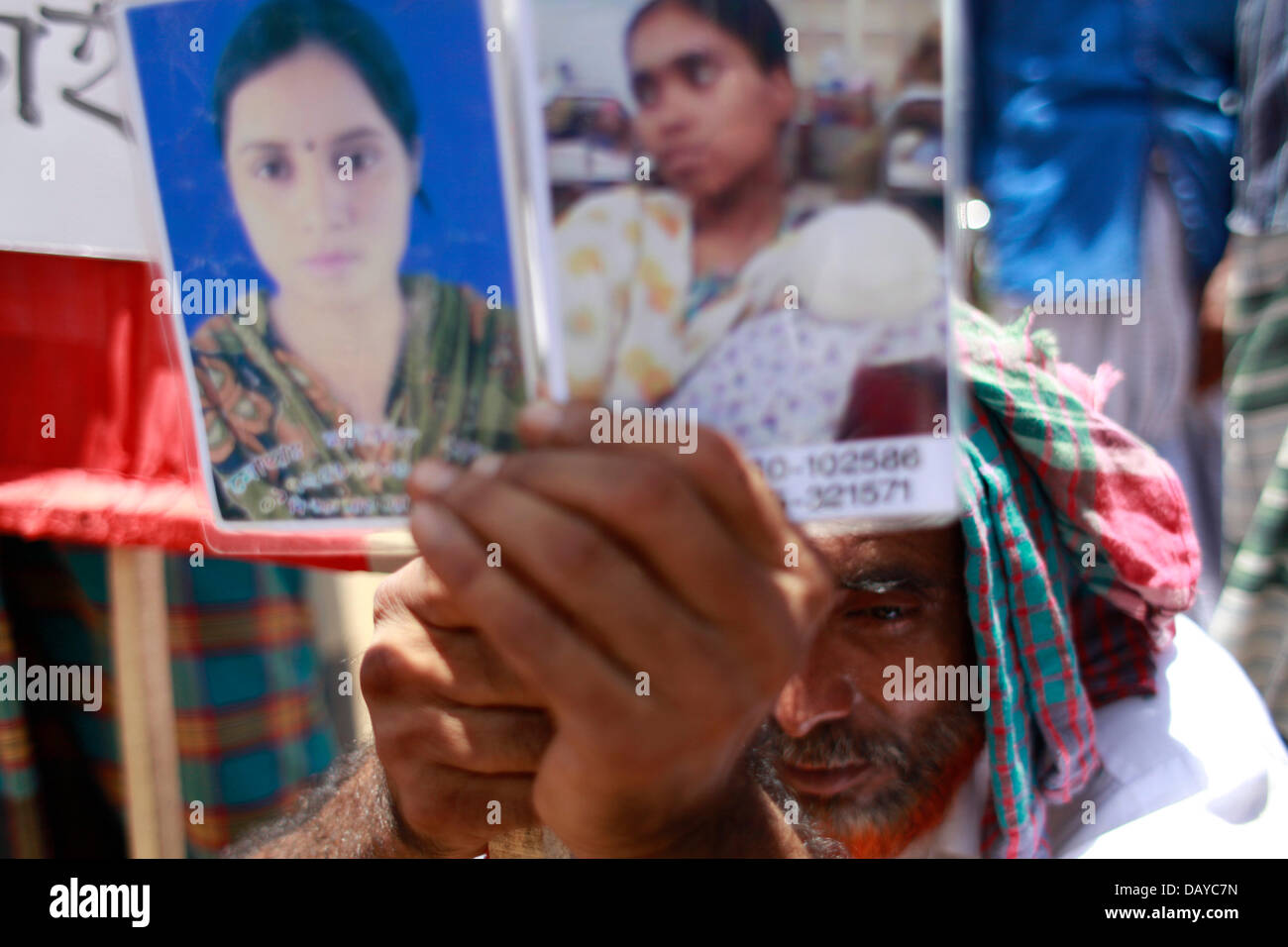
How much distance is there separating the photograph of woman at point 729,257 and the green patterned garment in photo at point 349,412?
59 mm

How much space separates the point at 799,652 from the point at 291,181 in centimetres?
41

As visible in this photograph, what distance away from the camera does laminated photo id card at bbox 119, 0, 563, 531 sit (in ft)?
1.62

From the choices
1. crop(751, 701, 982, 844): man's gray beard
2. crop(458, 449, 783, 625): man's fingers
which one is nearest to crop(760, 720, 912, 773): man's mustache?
crop(751, 701, 982, 844): man's gray beard

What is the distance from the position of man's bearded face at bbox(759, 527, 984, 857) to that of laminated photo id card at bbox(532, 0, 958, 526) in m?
0.46

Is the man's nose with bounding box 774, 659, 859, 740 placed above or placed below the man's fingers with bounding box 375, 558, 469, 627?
below

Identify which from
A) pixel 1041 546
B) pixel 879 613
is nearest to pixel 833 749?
pixel 879 613

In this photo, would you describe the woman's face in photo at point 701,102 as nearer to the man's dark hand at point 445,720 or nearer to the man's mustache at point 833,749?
the man's dark hand at point 445,720

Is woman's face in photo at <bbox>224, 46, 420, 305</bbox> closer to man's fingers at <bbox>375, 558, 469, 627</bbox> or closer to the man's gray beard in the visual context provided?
man's fingers at <bbox>375, 558, 469, 627</bbox>

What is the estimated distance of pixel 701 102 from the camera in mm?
487

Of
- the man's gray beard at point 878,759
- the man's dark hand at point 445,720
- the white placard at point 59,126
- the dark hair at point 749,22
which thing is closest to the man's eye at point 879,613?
the man's gray beard at point 878,759

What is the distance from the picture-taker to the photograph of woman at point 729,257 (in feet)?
1.58

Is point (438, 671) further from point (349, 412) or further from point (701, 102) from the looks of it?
point (701, 102)
